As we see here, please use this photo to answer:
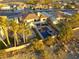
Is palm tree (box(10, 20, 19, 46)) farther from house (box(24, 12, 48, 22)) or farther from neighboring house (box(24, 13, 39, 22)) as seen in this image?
house (box(24, 12, 48, 22))

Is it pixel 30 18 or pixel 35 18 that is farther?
pixel 35 18

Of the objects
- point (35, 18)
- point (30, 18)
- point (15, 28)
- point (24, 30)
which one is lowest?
point (35, 18)

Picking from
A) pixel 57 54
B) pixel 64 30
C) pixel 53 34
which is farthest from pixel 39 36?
pixel 57 54

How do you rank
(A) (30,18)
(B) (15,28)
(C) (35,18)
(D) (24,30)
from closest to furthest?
(B) (15,28)
(D) (24,30)
(A) (30,18)
(C) (35,18)

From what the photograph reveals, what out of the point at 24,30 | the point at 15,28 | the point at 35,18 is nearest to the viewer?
the point at 15,28

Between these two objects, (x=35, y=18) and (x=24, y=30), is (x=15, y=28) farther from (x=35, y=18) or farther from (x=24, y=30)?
(x=35, y=18)

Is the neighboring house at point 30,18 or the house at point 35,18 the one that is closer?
the neighboring house at point 30,18

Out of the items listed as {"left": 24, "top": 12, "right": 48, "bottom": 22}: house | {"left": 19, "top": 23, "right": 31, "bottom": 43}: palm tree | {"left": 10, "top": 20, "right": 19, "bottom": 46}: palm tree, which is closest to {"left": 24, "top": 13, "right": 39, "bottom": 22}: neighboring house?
{"left": 24, "top": 12, "right": 48, "bottom": 22}: house

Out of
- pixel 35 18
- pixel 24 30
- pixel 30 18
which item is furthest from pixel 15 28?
pixel 35 18

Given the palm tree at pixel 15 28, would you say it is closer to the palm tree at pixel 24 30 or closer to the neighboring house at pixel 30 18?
the palm tree at pixel 24 30

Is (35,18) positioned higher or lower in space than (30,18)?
lower

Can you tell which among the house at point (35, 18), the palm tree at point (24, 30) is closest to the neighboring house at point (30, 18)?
the house at point (35, 18)
